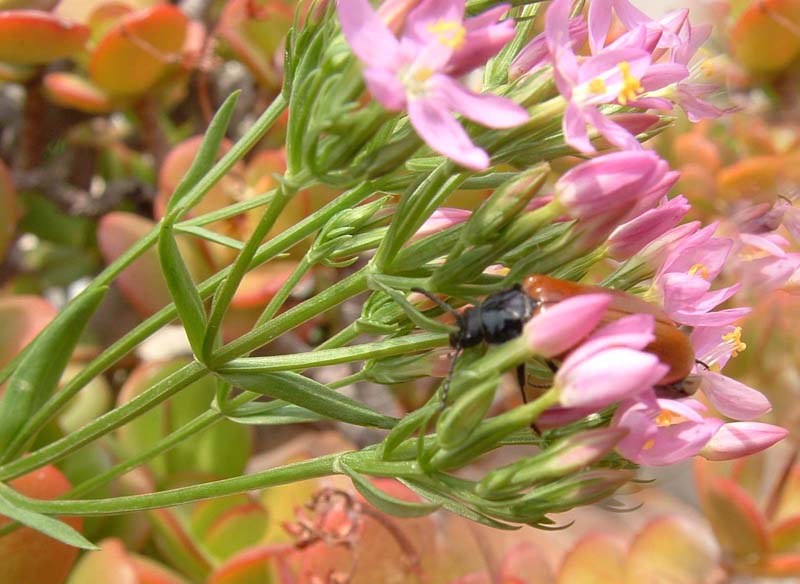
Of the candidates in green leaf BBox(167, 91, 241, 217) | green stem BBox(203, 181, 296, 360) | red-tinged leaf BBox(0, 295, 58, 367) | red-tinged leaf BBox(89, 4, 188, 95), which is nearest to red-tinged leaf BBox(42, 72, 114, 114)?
red-tinged leaf BBox(89, 4, 188, 95)

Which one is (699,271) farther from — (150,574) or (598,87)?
(150,574)

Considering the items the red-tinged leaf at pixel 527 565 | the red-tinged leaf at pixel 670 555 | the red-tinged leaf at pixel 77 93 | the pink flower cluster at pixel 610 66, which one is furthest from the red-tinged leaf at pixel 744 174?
the red-tinged leaf at pixel 77 93

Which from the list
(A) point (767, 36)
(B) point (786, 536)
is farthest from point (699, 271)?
(A) point (767, 36)

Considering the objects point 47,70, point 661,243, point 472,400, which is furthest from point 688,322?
point 47,70

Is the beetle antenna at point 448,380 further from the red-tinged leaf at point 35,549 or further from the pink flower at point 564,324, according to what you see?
the red-tinged leaf at point 35,549

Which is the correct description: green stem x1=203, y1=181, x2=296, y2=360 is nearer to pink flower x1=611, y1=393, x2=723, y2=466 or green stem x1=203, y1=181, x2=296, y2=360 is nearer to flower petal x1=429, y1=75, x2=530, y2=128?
flower petal x1=429, y1=75, x2=530, y2=128

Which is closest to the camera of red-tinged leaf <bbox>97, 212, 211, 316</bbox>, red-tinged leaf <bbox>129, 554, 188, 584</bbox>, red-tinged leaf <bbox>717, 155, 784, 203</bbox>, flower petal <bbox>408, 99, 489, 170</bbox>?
flower petal <bbox>408, 99, 489, 170</bbox>
